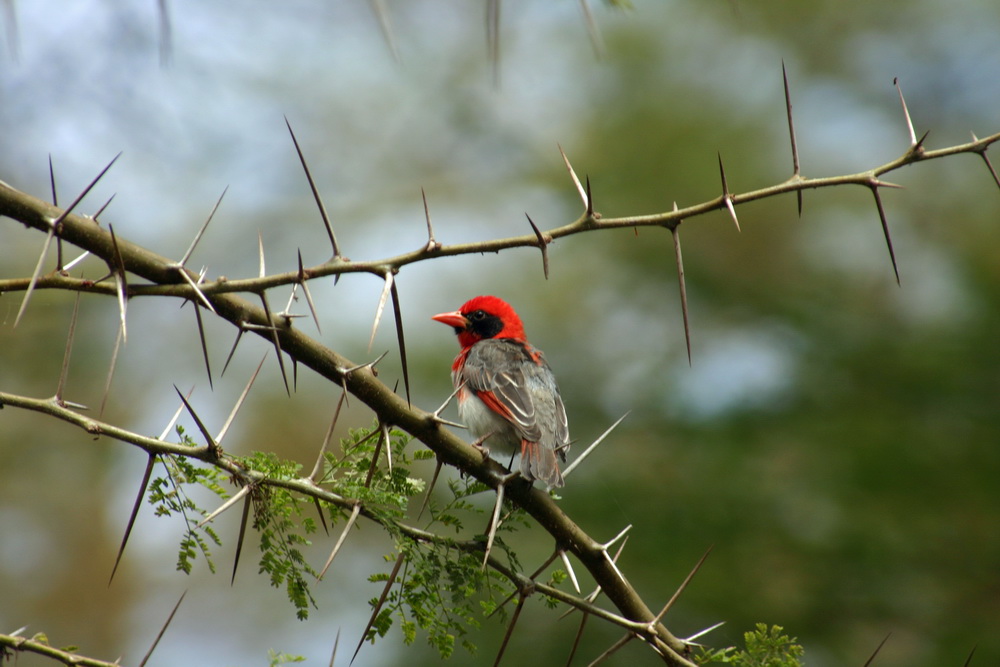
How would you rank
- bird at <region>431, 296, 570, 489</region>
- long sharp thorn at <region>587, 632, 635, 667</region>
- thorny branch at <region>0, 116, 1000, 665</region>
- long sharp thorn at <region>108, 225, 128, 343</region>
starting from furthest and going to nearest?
bird at <region>431, 296, 570, 489</region>, long sharp thorn at <region>587, 632, 635, 667</region>, thorny branch at <region>0, 116, 1000, 665</region>, long sharp thorn at <region>108, 225, 128, 343</region>

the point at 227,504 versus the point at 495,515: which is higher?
the point at 227,504

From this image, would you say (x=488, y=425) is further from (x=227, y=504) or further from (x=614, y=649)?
(x=227, y=504)

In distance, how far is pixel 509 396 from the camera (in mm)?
5422

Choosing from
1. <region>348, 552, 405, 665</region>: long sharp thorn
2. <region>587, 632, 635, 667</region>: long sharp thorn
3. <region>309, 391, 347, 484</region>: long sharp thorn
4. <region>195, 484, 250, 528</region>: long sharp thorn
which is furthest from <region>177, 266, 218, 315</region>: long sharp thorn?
<region>587, 632, 635, 667</region>: long sharp thorn

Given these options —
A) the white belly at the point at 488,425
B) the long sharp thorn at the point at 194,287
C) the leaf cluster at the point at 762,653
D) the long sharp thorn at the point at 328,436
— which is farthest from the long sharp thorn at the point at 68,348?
the white belly at the point at 488,425

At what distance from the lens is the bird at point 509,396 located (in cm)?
507

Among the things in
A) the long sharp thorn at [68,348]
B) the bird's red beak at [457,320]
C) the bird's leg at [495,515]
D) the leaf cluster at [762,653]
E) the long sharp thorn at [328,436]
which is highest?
the bird's red beak at [457,320]

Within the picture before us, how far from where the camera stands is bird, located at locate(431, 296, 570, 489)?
507 centimetres

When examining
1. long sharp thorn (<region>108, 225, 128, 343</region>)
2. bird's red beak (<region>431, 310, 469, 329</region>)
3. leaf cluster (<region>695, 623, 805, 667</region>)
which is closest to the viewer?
long sharp thorn (<region>108, 225, 128, 343</region>)

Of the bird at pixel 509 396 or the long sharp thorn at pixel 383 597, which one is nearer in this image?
the long sharp thorn at pixel 383 597

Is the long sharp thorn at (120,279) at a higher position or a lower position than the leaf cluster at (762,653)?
higher

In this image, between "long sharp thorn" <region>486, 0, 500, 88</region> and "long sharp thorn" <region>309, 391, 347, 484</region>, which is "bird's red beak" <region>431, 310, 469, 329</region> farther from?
"long sharp thorn" <region>486, 0, 500, 88</region>

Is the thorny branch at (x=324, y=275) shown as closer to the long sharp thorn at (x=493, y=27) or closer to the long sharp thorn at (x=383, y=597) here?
the long sharp thorn at (x=383, y=597)

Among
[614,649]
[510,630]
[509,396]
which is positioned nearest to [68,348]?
[510,630]
